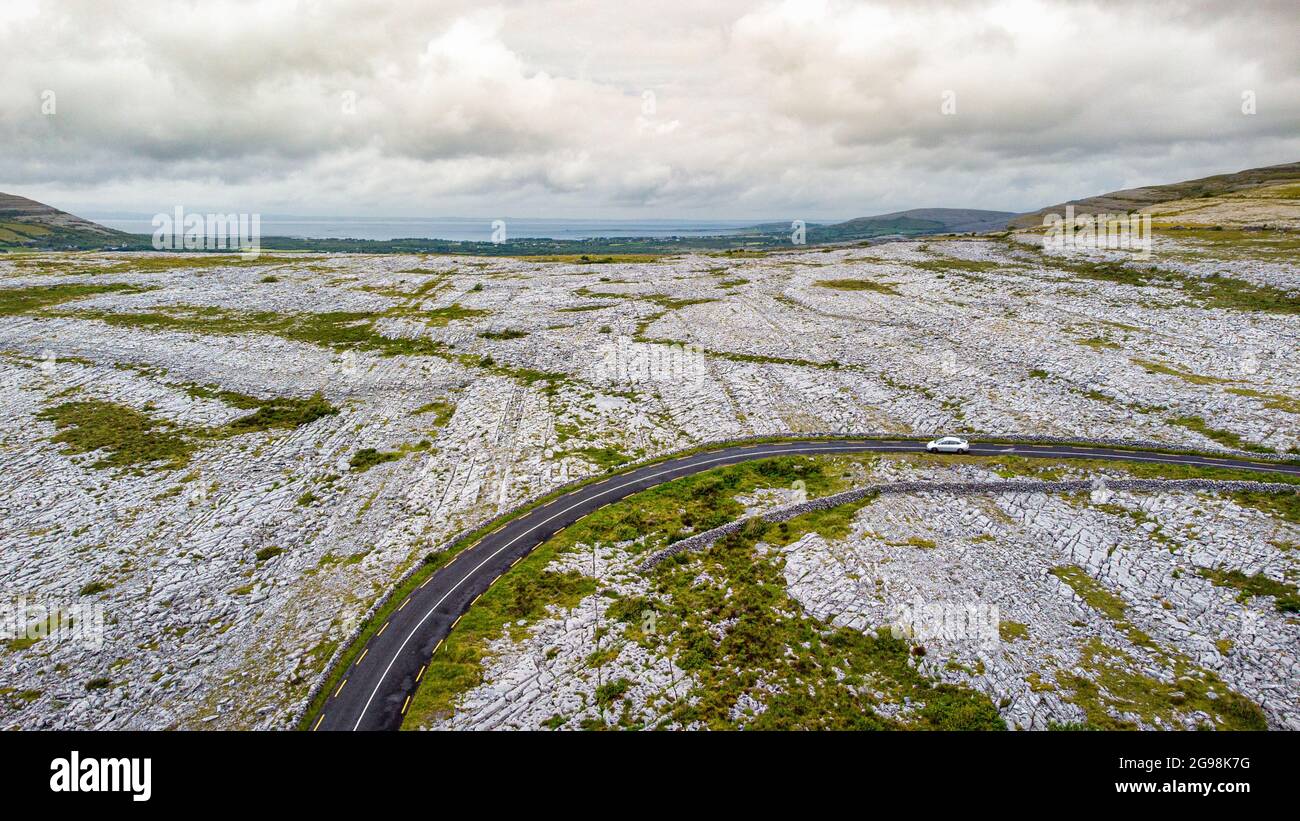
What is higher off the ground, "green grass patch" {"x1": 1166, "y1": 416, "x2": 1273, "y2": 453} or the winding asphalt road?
"green grass patch" {"x1": 1166, "y1": 416, "x2": 1273, "y2": 453}

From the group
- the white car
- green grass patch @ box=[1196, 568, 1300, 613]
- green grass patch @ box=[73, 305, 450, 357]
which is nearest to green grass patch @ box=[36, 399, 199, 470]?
green grass patch @ box=[73, 305, 450, 357]

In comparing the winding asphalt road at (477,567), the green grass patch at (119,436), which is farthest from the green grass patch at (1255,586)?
the green grass patch at (119,436)

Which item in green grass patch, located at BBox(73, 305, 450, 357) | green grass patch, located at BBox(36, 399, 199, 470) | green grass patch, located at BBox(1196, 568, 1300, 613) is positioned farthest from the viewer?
green grass patch, located at BBox(73, 305, 450, 357)

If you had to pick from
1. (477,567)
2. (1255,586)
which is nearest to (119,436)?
(477,567)

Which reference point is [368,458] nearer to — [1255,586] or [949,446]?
[949,446]

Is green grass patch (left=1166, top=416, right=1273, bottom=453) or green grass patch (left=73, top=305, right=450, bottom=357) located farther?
green grass patch (left=73, top=305, right=450, bottom=357)

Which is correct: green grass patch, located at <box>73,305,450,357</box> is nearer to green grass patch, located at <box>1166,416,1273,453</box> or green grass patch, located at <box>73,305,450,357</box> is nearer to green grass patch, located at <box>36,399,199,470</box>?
green grass patch, located at <box>36,399,199,470</box>

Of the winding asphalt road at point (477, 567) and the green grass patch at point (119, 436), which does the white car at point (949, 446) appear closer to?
the winding asphalt road at point (477, 567)
